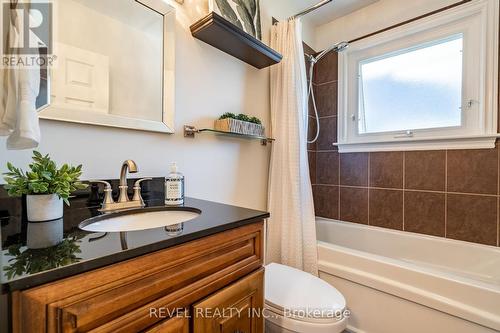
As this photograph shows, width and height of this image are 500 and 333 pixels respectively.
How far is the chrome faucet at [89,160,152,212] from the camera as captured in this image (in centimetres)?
86

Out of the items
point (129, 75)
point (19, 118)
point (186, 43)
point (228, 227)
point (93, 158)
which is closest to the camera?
point (19, 118)

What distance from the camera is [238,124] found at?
137 centimetres

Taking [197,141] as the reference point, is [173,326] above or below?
below

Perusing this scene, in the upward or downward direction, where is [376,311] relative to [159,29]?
downward

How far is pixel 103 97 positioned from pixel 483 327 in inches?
74.6

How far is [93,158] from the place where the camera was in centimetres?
92

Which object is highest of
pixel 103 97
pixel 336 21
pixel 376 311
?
pixel 336 21

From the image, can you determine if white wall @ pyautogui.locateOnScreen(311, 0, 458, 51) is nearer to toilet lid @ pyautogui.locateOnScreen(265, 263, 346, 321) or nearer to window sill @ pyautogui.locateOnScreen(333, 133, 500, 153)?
window sill @ pyautogui.locateOnScreen(333, 133, 500, 153)

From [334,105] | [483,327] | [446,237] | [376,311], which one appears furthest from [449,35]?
[376,311]

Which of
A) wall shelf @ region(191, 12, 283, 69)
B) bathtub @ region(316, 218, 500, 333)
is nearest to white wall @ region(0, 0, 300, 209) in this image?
wall shelf @ region(191, 12, 283, 69)

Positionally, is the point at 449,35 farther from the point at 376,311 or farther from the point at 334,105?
the point at 376,311

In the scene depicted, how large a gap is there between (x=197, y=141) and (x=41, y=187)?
2.43 feet

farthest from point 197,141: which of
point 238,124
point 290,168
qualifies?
point 290,168

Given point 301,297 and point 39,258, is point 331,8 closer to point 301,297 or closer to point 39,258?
point 301,297
